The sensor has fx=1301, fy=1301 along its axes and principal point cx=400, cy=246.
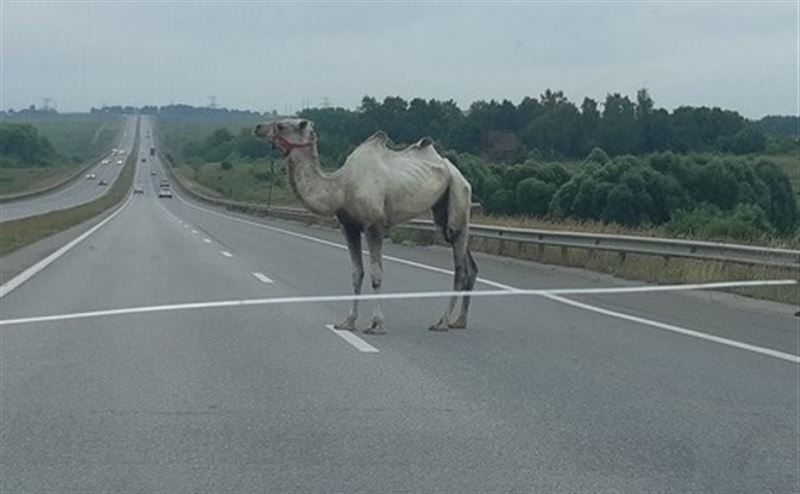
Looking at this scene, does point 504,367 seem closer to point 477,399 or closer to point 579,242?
Answer: point 477,399

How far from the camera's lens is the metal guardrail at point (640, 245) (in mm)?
17219

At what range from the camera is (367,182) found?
Answer: 12570mm

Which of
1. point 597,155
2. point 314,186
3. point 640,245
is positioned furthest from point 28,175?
point 314,186

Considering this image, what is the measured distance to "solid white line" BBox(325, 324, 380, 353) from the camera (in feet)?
41.8

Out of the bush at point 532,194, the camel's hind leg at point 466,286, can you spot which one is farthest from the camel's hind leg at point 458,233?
the bush at point 532,194

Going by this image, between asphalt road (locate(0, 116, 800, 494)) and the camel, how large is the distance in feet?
4.04

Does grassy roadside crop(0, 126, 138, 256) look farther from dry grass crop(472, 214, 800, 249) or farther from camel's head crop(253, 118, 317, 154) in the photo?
camel's head crop(253, 118, 317, 154)

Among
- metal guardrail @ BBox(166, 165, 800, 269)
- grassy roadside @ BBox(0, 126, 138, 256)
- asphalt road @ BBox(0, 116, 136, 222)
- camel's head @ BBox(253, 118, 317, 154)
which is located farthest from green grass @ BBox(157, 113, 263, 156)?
asphalt road @ BBox(0, 116, 136, 222)

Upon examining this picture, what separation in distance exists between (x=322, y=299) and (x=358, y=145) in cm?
527

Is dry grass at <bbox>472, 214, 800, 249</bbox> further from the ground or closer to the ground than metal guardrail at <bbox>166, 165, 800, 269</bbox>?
closer to the ground

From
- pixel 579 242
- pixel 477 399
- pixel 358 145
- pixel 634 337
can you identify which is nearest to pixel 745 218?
pixel 579 242

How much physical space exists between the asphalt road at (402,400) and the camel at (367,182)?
4.04 ft

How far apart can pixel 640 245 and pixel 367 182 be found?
976cm

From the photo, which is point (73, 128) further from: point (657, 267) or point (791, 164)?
point (791, 164)
